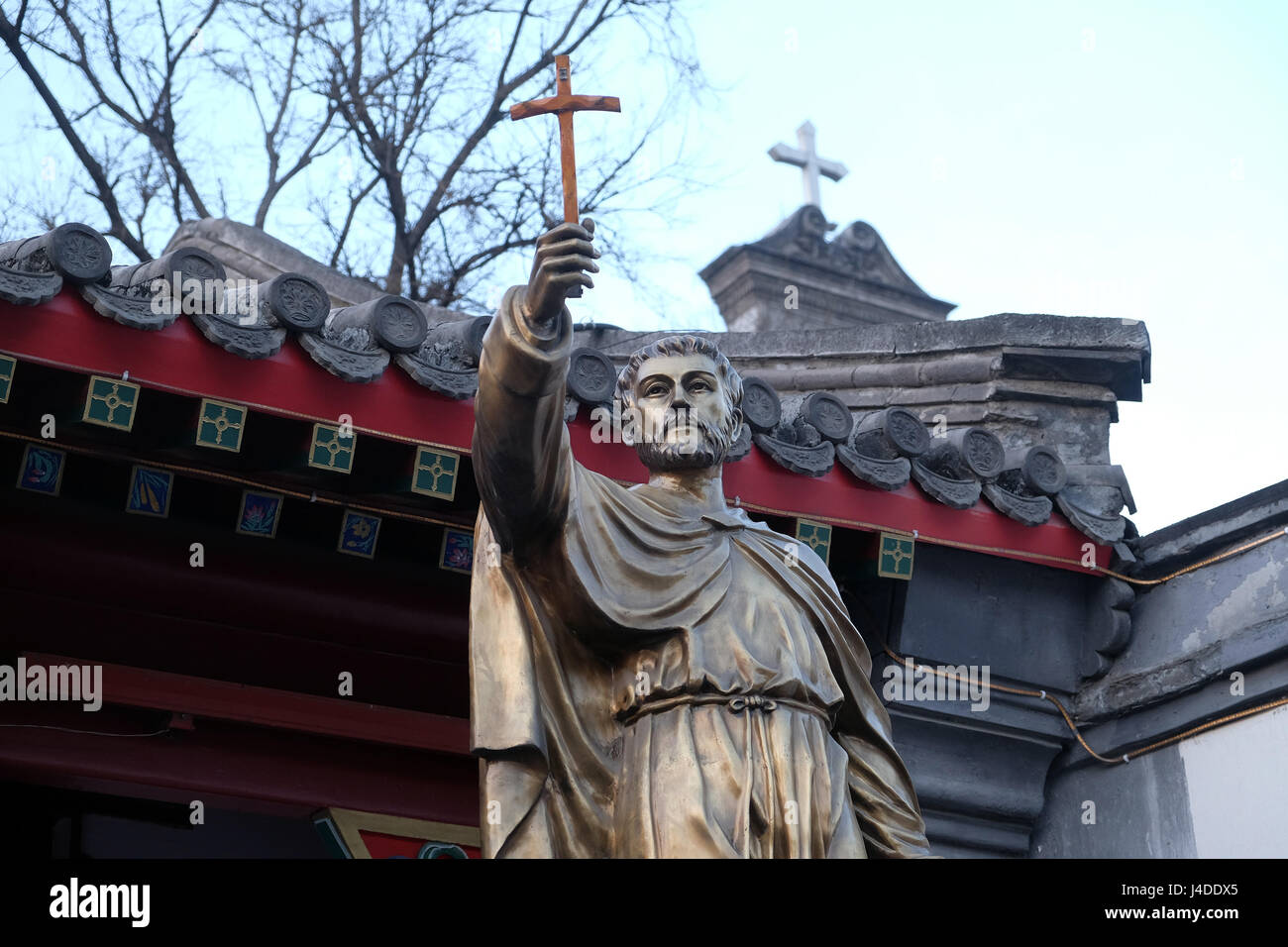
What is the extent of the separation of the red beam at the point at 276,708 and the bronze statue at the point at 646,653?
2381 mm

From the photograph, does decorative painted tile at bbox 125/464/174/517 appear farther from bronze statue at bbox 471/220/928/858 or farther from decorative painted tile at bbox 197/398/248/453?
bronze statue at bbox 471/220/928/858

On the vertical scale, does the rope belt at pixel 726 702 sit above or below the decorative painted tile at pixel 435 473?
below

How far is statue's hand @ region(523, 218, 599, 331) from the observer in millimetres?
3814

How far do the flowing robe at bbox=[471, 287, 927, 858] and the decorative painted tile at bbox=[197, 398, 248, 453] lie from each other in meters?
1.60

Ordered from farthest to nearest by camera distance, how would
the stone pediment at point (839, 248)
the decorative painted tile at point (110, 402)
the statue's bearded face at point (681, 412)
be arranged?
the stone pediment at point (839, 248), the decorative painted tile at point (110, 402), the statue's bearded face at point (681, 412)

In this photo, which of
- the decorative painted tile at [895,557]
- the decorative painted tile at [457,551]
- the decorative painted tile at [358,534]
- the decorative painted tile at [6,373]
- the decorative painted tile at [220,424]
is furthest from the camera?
the decorative painted tile at [895,557]

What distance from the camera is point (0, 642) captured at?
611cm

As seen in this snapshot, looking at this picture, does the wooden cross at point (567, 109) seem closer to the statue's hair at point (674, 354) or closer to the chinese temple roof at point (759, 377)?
the statue's hair at point (674, 354)

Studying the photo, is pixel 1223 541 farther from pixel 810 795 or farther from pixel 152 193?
pixel 152 193

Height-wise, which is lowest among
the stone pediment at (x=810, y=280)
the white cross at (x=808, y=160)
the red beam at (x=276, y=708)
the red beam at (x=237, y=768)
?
the red beam at (x=237, y=768)

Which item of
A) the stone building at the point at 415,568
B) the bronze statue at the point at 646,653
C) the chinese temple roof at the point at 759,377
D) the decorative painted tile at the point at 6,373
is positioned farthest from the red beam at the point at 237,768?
the bronze statue at the point at 646,653

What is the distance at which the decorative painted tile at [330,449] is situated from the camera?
5.71 meters

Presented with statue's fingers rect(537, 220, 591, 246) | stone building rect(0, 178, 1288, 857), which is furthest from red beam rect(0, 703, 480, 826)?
statue's fingers rect(537, 220, 591, 246)
